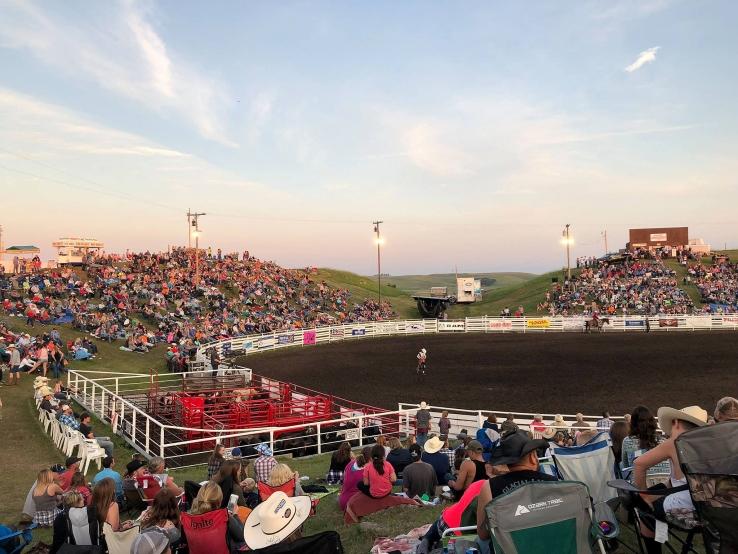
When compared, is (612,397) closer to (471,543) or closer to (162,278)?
(471,543)

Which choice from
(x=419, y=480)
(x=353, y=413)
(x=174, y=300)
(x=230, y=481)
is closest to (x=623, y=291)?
(x=174, y=300)

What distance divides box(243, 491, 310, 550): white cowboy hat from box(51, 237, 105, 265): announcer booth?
51869mm

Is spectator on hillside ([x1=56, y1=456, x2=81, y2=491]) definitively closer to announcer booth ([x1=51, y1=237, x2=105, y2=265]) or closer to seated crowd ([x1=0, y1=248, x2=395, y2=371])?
seated crowd ([x1=0, y1=248, x2=395, y2=371])

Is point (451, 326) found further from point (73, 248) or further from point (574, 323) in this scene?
point (73, 248)

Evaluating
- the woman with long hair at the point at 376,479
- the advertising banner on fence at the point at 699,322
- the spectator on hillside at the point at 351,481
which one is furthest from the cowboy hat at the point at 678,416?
the advertising banner on fence at the point at 699,322

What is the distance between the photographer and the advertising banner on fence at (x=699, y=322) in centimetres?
4781

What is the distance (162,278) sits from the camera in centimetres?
4478

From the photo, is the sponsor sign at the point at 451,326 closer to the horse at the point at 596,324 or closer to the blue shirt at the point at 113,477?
the horse at the point at 596,324

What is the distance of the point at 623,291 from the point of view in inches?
2329

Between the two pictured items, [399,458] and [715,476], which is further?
[399,458]

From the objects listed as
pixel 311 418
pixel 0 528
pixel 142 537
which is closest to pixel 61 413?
pixel 311 418

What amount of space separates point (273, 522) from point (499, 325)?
161ft

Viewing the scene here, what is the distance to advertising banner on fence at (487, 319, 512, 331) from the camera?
51.6 metres

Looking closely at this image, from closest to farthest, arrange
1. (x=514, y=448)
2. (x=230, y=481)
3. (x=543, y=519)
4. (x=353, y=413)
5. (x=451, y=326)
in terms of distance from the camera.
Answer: (x=543, y=519) → (x=514, y=448) → (x=230, y=481) → (x=353, y=413) → (x=451, y=326)
